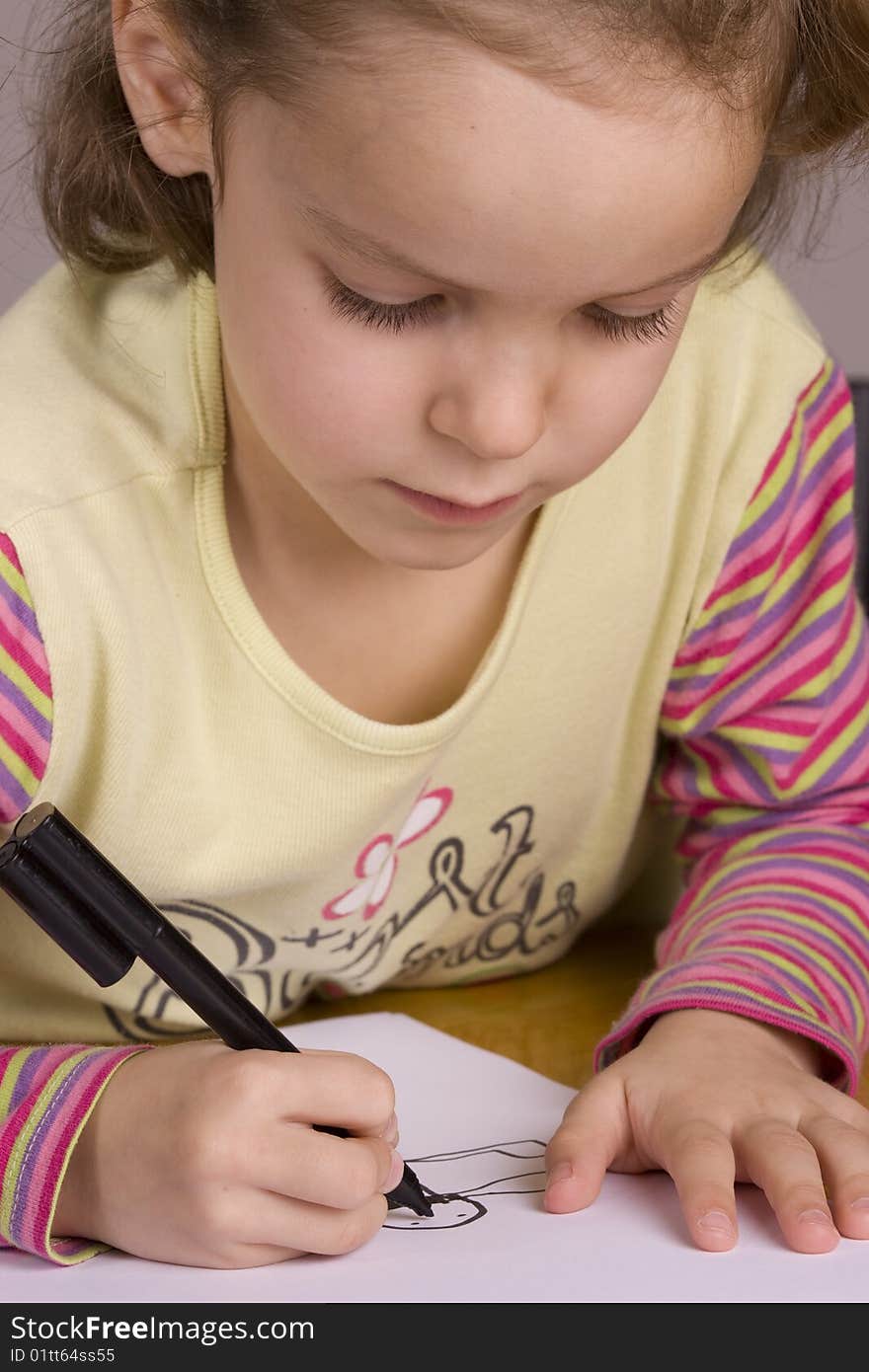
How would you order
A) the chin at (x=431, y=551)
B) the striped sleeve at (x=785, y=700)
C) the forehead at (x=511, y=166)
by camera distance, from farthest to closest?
the striped sleeve at (x=785, y=700)
the chin at (x=431, y=551)
the forehead at (x=511, y=166)

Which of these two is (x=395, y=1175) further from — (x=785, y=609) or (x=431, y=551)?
(x=785, y=609)

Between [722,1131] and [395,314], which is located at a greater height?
[395,314]

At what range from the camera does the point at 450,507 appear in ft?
1.76

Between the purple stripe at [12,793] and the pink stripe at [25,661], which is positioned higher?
the pink stripe at [25,661]

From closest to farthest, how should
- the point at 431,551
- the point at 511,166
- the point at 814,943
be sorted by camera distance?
the point at 511,166 → the point at 431,551 → the point at 814,943

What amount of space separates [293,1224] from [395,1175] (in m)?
0.03

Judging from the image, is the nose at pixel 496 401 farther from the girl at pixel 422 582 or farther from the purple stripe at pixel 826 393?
the purple stripe at pixel 826 393

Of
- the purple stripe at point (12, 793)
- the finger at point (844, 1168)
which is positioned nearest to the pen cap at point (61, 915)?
the purple stripe at point (12, 793)

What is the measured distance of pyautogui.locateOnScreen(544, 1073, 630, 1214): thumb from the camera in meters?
0.50

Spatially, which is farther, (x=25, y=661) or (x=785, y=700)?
(x=785, y=700)

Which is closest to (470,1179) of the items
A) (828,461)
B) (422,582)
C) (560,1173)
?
(560,1173)

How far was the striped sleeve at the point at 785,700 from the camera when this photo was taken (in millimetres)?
710

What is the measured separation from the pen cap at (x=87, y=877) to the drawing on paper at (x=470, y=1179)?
0.11 meters
